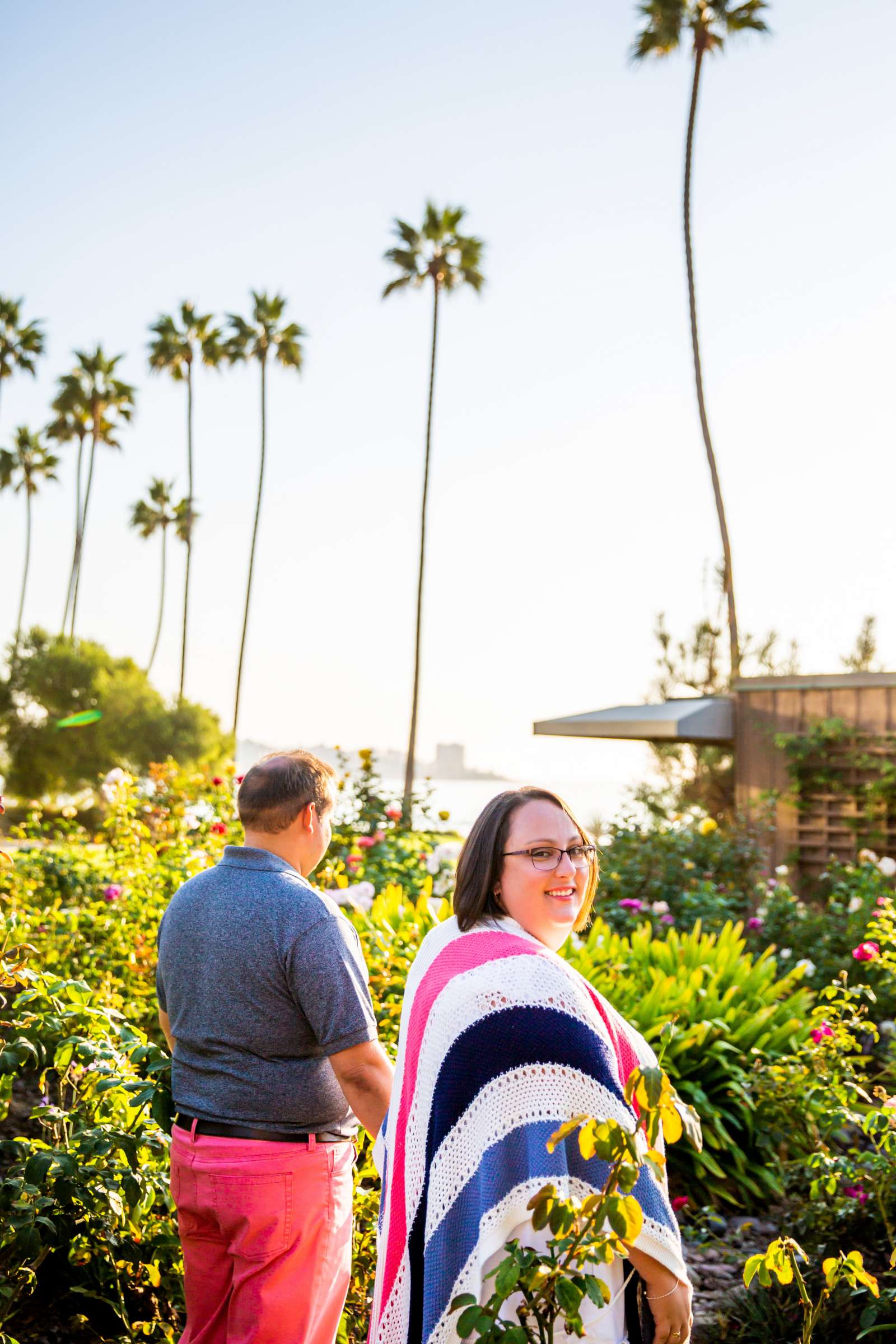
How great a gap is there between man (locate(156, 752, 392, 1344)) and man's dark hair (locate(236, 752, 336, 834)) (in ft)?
0.24

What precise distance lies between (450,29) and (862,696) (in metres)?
7.26

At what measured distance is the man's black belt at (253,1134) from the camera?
2.03 meters

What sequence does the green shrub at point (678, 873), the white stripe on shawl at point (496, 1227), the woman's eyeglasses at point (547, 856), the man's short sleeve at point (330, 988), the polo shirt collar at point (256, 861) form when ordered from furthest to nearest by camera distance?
the green shrub at point (678, 873)
the polo shirt collar at point (256, 861)
the man's short sleeve at point (330, 988)
the woman's eyeglasses at point (547, 856)
the white stripe on shawl at point (496, 1227)

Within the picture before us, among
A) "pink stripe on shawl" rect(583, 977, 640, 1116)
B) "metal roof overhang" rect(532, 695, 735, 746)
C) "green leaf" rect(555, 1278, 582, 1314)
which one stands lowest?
"green leaf" rect(555, 1278, 582, 1314)

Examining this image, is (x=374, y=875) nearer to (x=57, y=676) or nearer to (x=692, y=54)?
(x=692, y=54)

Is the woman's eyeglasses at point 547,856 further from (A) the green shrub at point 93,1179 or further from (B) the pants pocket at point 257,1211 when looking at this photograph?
(A) the green shrub at point 93,1179

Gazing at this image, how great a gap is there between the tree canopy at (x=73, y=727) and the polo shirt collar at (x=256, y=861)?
24.9m

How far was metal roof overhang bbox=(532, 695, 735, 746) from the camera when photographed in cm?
1137

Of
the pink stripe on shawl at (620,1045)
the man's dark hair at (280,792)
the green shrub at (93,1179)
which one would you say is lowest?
the green shrub at (93,1179)

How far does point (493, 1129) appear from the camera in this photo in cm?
149

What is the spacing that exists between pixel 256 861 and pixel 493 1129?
2.72 feet

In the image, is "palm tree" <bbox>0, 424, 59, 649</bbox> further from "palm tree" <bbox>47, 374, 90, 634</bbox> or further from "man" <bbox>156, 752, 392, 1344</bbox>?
"man" <bbox>156, 752, 392, 1344</bbox>

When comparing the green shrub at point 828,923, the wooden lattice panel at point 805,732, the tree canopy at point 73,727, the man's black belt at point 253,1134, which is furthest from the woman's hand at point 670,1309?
the tree canopy at point 73,727

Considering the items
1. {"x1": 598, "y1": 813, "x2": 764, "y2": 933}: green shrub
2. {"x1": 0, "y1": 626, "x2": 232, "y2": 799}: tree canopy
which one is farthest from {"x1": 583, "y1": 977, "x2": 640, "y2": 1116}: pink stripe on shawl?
{"x1": 0, "y1": 626, "x2": 232, "y2": 799}: tree canopy
